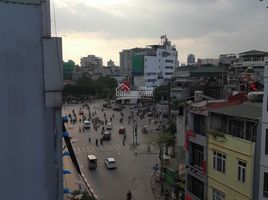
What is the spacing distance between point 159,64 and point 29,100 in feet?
342

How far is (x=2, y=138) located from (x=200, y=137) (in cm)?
1602

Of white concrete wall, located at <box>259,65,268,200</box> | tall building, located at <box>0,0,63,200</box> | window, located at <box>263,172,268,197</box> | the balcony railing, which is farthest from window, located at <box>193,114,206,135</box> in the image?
tall building, located at <box>0,0,63,200</box>

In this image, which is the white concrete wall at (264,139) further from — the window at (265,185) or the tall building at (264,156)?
the window at (265,185)

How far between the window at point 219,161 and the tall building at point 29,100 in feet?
47.2

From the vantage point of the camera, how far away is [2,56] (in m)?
2.84

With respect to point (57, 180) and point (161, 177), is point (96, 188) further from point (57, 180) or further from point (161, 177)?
point (57, 180)

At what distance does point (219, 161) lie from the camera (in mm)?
16703

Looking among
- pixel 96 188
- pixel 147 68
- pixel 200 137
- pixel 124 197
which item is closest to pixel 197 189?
pixel 200 137

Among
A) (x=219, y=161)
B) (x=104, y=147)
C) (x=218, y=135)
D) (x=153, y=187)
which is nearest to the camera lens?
(x=218, y=135)

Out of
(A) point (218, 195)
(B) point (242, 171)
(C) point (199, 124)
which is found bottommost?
(A) point (218, 195)

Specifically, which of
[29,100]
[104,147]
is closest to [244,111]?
[29,100]

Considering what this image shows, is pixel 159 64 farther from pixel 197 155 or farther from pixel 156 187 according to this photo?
pixel 197 155

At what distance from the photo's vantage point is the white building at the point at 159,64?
104500mm

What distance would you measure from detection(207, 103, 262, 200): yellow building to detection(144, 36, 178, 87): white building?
85.6m
